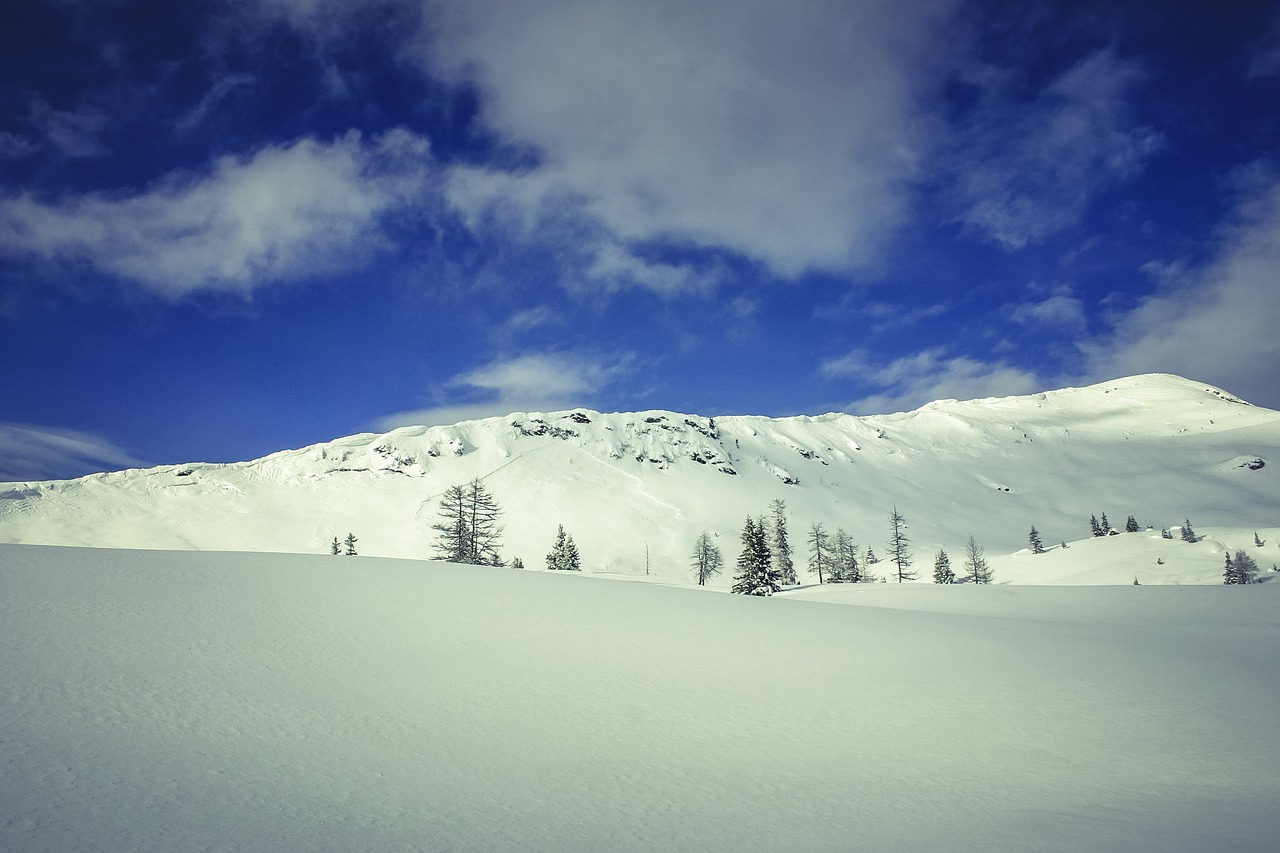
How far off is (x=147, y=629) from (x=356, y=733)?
646cm

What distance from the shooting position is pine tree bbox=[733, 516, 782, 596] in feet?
154

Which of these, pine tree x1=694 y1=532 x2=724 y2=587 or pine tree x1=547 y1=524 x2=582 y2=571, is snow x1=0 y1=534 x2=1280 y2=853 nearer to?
pine tree x1=547 y1=524 x2=582 y2=571

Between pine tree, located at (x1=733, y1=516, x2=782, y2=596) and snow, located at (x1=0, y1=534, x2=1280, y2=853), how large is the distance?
27358 mm

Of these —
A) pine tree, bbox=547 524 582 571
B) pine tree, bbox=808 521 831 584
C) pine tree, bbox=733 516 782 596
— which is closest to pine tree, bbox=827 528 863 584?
pine tree, bbox=808 521 831 584

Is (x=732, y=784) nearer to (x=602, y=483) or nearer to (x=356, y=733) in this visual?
(x=356, y=733)

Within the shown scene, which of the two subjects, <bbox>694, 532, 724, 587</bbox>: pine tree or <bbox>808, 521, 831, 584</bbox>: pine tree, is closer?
<bbox>808, 521, 831, 584</bbox>: pine tree

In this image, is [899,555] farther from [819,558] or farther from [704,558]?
[704,558]

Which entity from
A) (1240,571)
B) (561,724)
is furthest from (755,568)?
(1240,571)

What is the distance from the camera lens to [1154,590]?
113 feet

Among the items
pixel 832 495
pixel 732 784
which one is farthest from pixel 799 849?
pixel 832 495

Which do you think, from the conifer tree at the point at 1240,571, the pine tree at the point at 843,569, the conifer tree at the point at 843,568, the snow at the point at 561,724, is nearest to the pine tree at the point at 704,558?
the pine tree at the point at 843,569

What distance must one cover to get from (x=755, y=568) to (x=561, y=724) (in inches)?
1515

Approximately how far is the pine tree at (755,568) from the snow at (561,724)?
89.8 feet

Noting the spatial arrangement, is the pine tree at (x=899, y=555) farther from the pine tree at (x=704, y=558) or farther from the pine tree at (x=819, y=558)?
the pine tree at (x=704, y=558)
